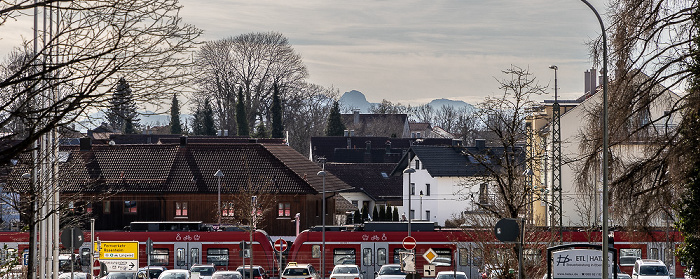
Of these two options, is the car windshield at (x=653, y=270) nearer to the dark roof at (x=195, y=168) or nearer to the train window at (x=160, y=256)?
the train window at (x=160, y=256)

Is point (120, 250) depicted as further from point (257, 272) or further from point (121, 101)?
point (121, 101)

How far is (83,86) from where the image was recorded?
1138 cm

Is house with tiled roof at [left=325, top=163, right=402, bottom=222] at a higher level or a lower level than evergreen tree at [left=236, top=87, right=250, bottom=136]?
lower

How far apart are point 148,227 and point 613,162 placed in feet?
97.5

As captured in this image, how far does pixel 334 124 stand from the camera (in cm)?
12575

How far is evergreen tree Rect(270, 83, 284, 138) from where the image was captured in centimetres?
10744

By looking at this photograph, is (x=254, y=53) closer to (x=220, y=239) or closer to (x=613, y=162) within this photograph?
(x=220, y=239)

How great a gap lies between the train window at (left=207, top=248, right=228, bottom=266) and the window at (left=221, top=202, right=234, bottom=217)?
10.2 metres

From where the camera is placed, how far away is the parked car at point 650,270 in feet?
128

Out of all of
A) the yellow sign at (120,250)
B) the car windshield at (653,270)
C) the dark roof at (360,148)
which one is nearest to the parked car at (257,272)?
the yellow sign at (120,250)

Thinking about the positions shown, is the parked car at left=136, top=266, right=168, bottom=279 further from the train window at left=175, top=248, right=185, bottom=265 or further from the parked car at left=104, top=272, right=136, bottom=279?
the train window at left=175, top=248, right=185, bottom=265

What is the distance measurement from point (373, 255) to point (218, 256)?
7554 millimetres

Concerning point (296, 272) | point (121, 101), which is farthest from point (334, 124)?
point (121, 101)

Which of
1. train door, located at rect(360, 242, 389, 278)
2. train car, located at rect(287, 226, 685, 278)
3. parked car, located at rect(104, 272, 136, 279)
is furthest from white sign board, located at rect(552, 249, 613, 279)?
train door, located at rect(360, 242, 389, 278)
